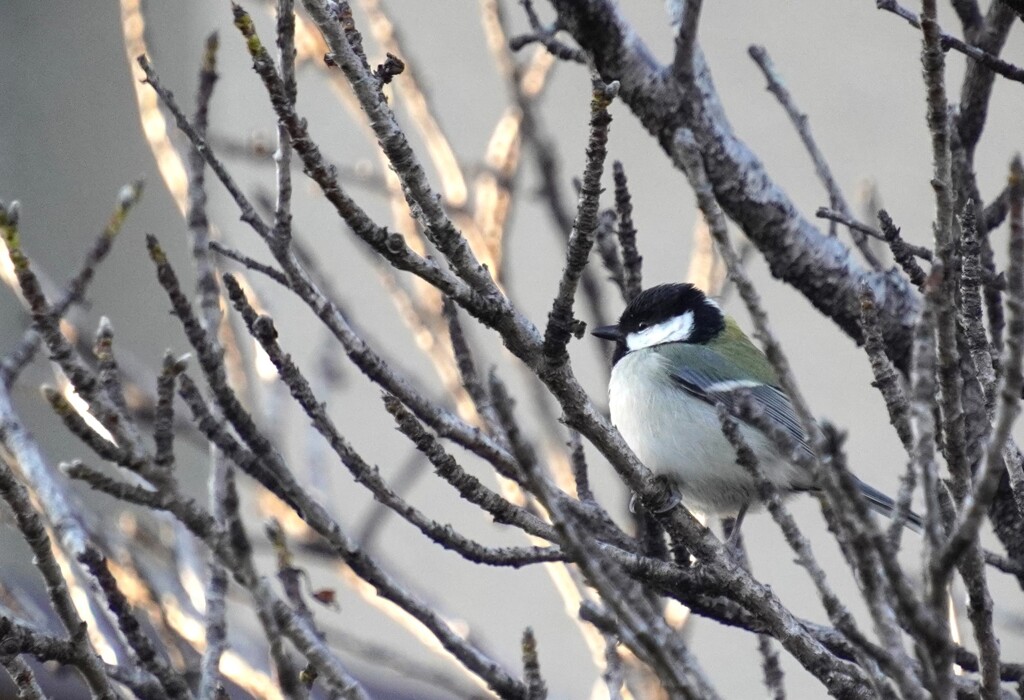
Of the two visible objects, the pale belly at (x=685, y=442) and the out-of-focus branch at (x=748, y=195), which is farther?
the pale belly at (x=685, y=442)

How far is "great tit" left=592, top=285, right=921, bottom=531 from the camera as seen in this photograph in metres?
2.94

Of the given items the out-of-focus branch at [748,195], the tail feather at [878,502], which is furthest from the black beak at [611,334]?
the out-of-focus branch at [748,195]

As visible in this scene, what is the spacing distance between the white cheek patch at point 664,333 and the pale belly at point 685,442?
0.06 metres

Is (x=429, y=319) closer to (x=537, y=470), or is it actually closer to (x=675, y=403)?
(x=675, y=403)

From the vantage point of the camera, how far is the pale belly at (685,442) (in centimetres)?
293

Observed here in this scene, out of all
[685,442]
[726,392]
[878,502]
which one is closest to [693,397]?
[726,392]

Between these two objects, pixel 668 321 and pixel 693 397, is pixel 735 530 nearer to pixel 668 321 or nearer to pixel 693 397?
pixel 693 397

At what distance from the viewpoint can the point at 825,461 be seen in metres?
0.98

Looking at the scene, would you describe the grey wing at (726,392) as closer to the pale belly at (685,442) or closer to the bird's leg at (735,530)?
the pale belly at (685,442)

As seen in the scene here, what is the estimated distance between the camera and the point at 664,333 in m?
3.48

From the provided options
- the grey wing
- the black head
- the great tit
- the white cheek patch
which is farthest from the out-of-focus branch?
the white cheek patch

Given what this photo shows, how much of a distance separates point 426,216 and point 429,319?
117cm

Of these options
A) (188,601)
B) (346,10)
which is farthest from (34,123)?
(346,10)

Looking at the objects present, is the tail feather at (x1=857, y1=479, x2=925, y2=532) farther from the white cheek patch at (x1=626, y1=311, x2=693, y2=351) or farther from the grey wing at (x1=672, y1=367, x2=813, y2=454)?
the white cheek patch at (x1=626, y1=311, x2=693, y2=351)
